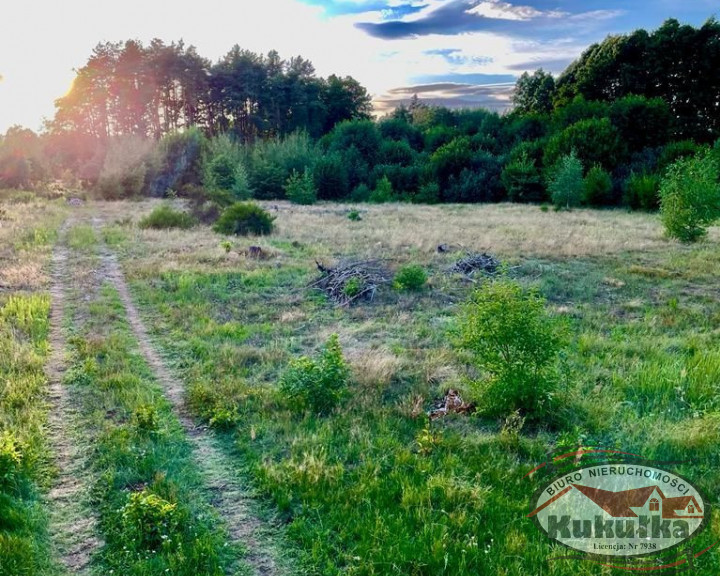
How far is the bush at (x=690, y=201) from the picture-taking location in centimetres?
1841

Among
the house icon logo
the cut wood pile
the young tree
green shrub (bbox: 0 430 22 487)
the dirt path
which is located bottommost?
the house icon logo

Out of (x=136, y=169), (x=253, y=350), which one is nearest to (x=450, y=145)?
(x=136, y=169)

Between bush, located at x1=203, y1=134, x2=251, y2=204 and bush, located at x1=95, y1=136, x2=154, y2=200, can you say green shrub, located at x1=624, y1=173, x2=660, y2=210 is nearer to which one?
bush, located at x1=203, y1=134, x2=251, y2=204

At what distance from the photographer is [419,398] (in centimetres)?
668

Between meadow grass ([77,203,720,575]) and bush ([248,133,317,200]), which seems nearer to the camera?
meadow grass ([77,203,720,575])

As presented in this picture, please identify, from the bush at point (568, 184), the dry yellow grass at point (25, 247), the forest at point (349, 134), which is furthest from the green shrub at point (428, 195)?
the dry yellow grass at point (25, 247)

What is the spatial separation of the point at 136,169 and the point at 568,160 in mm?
35002

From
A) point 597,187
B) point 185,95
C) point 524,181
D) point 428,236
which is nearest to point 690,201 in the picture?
point 428,236

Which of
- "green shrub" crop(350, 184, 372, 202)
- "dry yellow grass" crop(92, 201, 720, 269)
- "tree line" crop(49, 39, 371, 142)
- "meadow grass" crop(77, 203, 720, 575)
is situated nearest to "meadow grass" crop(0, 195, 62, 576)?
"meadow grass" crop(77, 203, 720, 575)

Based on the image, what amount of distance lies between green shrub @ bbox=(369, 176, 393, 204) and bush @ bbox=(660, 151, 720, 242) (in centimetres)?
2705

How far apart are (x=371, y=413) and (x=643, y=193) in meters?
34.9

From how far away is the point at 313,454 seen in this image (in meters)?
5.40

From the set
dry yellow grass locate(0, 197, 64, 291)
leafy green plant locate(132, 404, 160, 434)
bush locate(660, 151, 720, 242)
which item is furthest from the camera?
bush locate(660, 151, 720, 242)

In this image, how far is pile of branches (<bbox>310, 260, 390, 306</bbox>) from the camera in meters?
12.1
